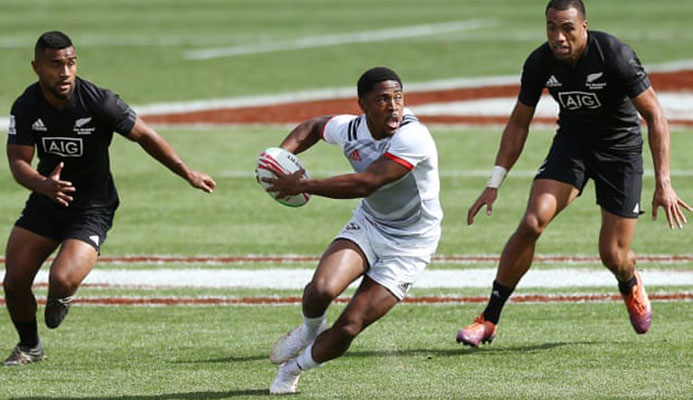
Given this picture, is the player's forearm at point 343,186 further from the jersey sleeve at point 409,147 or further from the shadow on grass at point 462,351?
the shadow on grass at point 462,351

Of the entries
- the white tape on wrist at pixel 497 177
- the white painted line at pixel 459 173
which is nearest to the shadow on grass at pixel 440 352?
the white tape on wrist at pixel 497 177

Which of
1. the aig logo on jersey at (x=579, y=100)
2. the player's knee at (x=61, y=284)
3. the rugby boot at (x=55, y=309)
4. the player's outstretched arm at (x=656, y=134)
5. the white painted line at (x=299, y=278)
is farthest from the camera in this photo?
the white painted line at (x=299, y=278)

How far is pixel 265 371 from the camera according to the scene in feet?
29.5

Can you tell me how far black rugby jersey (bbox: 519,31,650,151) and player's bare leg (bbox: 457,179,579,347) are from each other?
1.40 ft

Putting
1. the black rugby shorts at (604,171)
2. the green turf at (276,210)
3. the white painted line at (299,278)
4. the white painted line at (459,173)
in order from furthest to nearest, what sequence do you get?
1. the white painted line at (459,173)
2. the green turf at (276,210)
3. the white painted line at (299,278)
4. the black rugby shorts at (604,171)

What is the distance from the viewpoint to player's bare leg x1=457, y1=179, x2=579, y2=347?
9281mm

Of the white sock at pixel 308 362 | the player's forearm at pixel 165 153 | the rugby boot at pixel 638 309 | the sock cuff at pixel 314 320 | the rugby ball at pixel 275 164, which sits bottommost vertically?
the rugby boot at pixel 638 309

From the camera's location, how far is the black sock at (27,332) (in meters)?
9.31

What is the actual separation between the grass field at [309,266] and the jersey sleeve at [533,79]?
1.68 meters

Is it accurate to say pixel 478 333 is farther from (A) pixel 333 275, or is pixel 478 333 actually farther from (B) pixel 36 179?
(B) pixel 36 179

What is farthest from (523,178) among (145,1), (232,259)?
(145,1)

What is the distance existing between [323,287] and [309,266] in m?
4.86

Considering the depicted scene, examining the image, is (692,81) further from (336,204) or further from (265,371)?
(265,371)

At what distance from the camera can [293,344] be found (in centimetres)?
848
